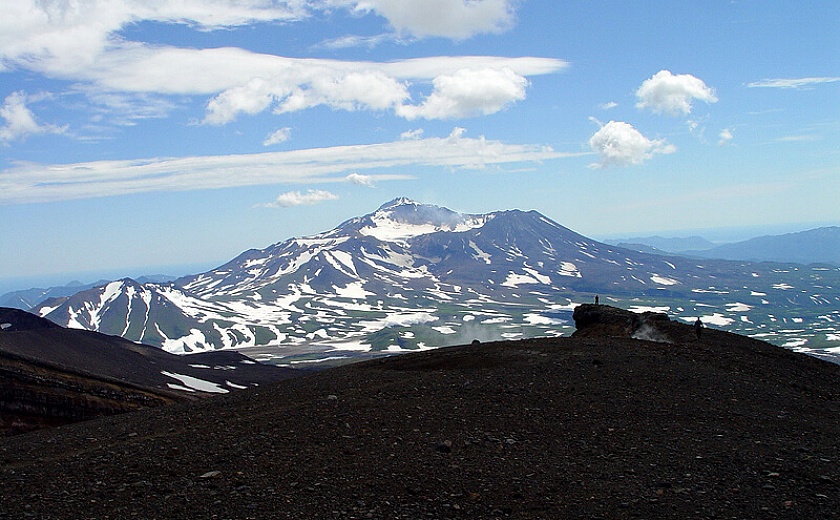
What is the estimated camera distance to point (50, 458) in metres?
15.6

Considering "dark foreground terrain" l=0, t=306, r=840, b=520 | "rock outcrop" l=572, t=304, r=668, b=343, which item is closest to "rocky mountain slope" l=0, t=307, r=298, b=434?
"dark foreground terrain" l=0, t=306, r=840, b=520

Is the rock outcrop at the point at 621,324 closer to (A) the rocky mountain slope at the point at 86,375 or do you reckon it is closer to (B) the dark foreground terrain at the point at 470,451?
(B) the dark foreground terrain at the point at 470,451

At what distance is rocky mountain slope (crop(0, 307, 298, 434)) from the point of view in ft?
116

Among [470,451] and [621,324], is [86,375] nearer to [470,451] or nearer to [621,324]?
[621,324]

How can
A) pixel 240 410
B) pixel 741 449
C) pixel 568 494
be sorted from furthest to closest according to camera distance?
pixel 240 410 → pixel 741 449 → pixel 568 494

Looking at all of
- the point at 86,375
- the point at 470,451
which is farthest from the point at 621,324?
the point at 86,375

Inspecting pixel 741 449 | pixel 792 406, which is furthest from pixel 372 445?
pixel 792 406

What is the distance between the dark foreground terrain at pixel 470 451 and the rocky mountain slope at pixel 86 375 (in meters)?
17.1

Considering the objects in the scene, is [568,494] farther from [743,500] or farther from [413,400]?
[413,400]

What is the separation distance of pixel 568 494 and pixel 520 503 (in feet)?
3.60

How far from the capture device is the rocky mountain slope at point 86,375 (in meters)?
35.3

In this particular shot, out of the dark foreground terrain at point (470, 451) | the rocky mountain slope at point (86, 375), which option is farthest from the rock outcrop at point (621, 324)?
the rocky mountain slope at point (86, 375)

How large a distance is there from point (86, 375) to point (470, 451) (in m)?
42.1

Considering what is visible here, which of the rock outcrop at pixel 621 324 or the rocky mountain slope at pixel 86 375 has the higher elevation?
the rock outcrop at pixel 621 324
